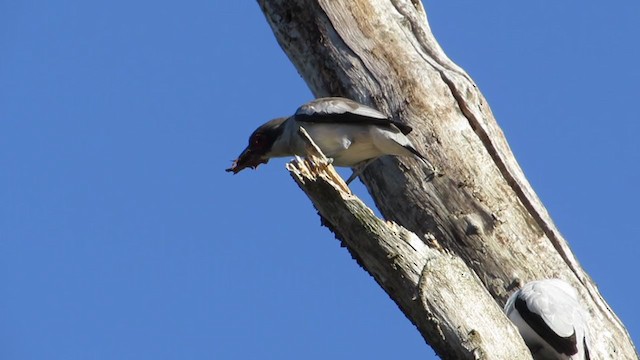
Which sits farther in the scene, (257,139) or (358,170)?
(257,139)

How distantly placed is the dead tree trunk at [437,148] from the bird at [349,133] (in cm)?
29

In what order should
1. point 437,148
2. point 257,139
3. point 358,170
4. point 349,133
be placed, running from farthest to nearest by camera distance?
point 257,139 < point 358,170 < point 437,148 < point 349,133

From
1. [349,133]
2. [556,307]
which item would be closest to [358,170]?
[349,133]

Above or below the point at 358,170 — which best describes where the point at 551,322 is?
below

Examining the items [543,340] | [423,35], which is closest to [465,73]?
[423,35]

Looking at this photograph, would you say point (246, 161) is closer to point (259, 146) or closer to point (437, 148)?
point (259, 146)

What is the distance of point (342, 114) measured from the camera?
8.94m

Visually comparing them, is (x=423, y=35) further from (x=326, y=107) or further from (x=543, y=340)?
(x=543, y=340)

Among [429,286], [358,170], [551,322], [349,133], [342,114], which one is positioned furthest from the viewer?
[358,170]

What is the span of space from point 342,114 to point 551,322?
2.56 metres

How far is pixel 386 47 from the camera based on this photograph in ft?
31.9

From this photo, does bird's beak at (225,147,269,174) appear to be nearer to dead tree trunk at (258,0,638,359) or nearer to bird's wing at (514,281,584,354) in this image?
dead tree trunk at (258,0,638,359)

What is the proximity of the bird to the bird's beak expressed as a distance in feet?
2.23

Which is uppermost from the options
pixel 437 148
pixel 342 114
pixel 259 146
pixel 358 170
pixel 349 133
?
pixel 259 146
